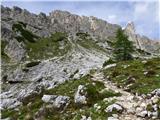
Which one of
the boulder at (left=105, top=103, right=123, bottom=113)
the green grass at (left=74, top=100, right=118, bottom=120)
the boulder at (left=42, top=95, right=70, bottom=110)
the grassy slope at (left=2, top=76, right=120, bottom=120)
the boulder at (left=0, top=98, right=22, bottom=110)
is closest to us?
the green grass at (left=74, top=100, right=118, bottom=120)

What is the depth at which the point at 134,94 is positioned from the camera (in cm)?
2925

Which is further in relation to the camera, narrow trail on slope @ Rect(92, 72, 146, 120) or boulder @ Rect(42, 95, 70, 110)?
boulder @ Rect(42, 95, 70, 110)

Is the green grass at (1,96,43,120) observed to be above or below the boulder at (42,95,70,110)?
below

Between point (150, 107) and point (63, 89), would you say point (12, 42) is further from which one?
point (150, 107)

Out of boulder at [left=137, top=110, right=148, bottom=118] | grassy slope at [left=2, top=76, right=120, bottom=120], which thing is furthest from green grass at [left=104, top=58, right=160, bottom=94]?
boulder at [left=137, top=110, right=148, bottom=118]

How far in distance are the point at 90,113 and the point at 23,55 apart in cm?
7690

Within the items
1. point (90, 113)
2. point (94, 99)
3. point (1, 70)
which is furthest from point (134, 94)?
point (1, 70)

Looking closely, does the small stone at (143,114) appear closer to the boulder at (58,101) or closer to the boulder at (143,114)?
the boulder at (143,114)

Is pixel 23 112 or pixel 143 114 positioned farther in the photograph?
pixel 23 112

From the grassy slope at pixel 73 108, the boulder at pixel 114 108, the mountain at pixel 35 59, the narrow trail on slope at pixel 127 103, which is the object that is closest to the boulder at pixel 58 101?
the mountain at pixel 35 59

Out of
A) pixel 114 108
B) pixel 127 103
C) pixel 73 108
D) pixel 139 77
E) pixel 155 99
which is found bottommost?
pixel 73 108

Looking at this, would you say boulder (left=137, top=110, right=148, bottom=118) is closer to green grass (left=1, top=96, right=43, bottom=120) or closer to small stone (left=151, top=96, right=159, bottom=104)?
small stone (left=151, top=96, right=159, bottom=104)

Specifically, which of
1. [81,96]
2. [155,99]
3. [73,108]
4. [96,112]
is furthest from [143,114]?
[81,96]

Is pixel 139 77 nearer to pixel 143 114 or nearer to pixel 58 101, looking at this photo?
pixel 58 101
